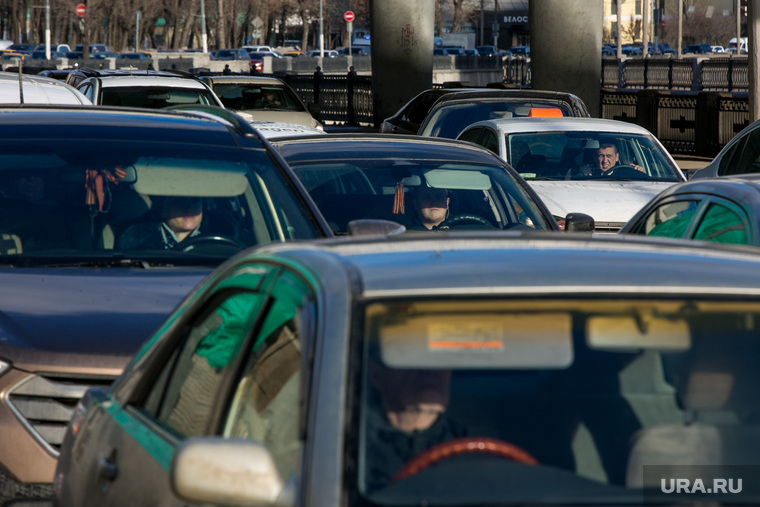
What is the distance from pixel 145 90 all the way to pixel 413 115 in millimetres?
4506

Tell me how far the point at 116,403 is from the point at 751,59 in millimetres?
12930

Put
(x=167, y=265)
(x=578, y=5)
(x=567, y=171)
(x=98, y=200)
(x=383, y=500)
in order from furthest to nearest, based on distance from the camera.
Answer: (x=578, y=5) → (x=567, y=171) → (x=98, y=200) → (x=167, y=265) → (x=383, y=500)

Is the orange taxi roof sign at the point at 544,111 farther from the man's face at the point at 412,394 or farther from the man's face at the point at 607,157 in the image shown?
the man's face at the point at 412,394

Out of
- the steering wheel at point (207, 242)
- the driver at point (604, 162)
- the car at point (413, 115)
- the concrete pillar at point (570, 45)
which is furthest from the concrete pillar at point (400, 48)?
the steering wheel at point (207, 242)

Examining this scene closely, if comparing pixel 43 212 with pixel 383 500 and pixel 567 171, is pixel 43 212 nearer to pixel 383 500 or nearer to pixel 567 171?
pixel 383 500

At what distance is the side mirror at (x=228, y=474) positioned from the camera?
2309mm

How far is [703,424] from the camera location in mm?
2805

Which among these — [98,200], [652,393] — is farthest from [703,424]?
[98,200]

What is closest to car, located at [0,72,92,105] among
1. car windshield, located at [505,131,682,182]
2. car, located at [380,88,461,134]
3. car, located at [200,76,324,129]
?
car windshield, located at [505,131,682,182]

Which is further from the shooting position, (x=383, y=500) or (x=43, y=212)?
(x=43, y=212)

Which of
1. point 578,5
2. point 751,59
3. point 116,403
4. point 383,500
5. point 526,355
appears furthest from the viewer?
point 578,5

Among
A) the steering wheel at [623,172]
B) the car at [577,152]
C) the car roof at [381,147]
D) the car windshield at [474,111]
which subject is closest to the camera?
the car roof at [381,147]

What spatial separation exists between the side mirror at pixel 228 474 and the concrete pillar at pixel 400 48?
2516 cm

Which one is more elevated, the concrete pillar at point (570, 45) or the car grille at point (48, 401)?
the concrete pillar at point (570, 45)
